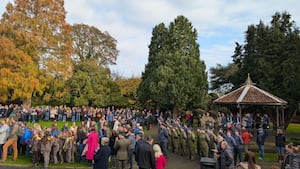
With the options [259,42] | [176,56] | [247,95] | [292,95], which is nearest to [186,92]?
[176,56]

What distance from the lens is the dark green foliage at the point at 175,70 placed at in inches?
1271

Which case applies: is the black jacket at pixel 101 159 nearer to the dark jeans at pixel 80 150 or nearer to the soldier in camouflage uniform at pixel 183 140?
the dark jeans at pixel 80 150

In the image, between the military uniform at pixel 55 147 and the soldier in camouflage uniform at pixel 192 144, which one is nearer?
the military uniform at pixel 55 147

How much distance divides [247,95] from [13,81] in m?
22.5

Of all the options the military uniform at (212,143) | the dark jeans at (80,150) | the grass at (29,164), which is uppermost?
the military uniform at (212,143)

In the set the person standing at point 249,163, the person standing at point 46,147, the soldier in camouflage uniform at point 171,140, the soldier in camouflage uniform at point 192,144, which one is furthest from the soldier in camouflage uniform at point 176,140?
the person standing at point 249,163

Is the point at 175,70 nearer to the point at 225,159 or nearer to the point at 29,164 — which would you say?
the point at 29,164

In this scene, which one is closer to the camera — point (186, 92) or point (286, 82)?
point (286, 82)

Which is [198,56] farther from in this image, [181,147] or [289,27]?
[181,147]

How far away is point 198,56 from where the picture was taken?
34.8 metres

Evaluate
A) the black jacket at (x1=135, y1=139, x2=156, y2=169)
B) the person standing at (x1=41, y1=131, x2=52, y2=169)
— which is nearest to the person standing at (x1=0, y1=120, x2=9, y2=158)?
the person standing at (x1=41, y1=131, x2=52, y2=169)

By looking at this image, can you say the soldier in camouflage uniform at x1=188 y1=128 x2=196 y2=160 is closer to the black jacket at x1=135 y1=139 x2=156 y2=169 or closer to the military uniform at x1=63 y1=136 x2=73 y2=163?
the military uniform at x1=63 y1=136 x2=73 y2=163

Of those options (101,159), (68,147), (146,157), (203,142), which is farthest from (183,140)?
(101,159)

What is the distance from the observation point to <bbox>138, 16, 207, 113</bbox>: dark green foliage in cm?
3228
